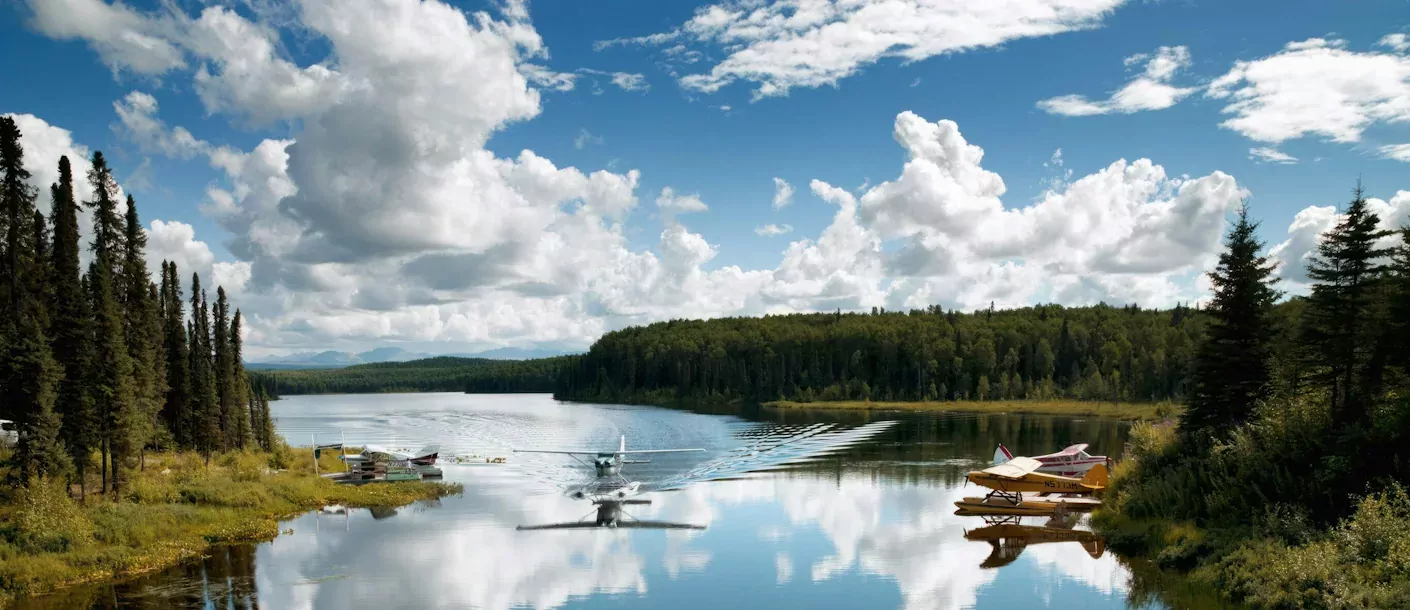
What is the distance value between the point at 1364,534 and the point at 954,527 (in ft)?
48.0

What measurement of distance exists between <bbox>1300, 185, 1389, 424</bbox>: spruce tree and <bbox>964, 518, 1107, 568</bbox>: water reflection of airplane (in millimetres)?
8639

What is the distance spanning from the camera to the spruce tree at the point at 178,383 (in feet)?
167

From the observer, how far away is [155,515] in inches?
1179

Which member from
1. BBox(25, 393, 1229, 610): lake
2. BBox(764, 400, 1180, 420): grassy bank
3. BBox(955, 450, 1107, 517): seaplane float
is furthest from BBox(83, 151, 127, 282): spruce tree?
BBox(764, 400, 1180, 420): grassy bank

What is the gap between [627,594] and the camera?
23516mm

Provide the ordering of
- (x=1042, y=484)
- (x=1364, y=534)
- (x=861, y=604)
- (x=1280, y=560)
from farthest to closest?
1. (x=1042, y=484)
2. (x=861, y=604)
3. (x=1280, y=560)
4. (x=1364, y=534)

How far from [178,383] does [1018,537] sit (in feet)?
159

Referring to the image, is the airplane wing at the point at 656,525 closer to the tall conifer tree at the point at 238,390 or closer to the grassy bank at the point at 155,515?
the grassy bank at the point at 155,515

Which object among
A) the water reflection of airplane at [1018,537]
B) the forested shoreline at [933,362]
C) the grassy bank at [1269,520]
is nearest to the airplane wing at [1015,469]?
the water reflection of airplane at [1018,537]

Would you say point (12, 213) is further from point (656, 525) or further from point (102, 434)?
point (656, 525)

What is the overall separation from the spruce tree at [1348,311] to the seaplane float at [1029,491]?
1063cm

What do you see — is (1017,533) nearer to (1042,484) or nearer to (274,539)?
(1042,484)

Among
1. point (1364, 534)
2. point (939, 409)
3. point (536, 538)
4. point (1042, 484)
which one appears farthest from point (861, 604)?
point (939, 409)

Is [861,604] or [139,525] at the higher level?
[139,525]
